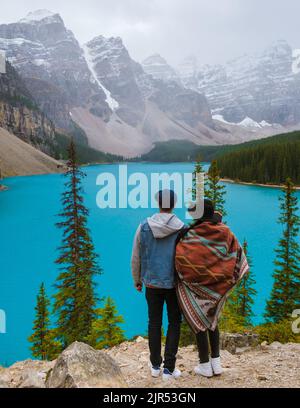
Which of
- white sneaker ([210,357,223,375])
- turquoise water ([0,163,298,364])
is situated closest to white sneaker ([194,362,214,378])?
white sneaker ([210,357,223,375])

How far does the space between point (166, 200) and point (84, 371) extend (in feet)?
8.22

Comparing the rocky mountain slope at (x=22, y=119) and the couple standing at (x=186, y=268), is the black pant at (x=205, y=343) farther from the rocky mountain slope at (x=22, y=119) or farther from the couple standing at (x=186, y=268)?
the rocky mountain slope at (x=22, y=119)

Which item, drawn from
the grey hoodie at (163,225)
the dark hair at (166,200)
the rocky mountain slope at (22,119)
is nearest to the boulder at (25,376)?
the grey hoodie at (163,225)

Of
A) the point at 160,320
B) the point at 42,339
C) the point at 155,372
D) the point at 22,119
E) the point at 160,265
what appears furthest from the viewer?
the point at 22,119

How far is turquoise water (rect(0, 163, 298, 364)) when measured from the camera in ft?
66.9

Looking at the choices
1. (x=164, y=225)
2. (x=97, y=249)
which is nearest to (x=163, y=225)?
(x=164, y=225)

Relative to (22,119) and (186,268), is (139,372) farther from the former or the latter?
(22,119)

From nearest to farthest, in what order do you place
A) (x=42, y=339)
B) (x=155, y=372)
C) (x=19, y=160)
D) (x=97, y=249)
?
(x=155, y=372), (x=42, y=339), (x=97, y=249), (x=19, y=160)

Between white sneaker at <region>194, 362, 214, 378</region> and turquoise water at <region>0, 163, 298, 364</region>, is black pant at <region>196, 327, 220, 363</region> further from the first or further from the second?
turquoise water at <region>0, 163, 298, 364</region>

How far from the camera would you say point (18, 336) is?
59.8 feet

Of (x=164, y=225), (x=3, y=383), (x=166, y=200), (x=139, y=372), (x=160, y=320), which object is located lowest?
(x=139, y=372)

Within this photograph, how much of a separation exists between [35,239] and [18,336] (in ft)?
65.9

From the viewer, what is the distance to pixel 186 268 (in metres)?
4.91
